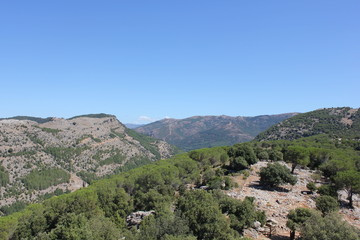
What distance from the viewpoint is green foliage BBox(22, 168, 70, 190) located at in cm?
16062

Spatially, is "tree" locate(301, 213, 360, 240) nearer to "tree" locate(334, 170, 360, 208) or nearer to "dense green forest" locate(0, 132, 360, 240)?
"dense green forest" locate(0, 132, 360, 240)

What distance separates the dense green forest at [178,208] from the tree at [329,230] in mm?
105

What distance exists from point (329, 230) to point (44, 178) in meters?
197

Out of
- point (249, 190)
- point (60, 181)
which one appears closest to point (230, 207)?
point (249, 190)

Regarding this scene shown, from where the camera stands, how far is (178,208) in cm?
3544

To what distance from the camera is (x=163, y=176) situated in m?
56.6

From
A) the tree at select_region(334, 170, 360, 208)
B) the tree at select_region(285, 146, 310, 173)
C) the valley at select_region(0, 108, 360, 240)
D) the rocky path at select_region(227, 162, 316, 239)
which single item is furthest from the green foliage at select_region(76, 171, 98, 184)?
the tree at select_region(334, 170, 360, 208)

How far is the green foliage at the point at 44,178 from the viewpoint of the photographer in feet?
527

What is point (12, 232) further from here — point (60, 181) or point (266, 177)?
point (60, 181)

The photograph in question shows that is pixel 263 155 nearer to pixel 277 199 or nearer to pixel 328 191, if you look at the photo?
pixel 328 191

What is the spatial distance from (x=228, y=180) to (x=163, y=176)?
55.9 feet

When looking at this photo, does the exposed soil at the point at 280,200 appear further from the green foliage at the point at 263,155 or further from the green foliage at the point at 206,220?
the green foliage at the point at 263,155

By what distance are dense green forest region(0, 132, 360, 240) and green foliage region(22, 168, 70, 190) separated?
133 meters

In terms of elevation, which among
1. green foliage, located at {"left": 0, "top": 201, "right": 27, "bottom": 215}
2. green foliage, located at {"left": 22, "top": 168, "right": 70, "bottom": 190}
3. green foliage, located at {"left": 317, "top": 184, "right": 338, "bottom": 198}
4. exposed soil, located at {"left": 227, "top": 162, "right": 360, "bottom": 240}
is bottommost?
green foliage, located at {"left": 0, "top": 201, "right": 27, "bottom": 215}
